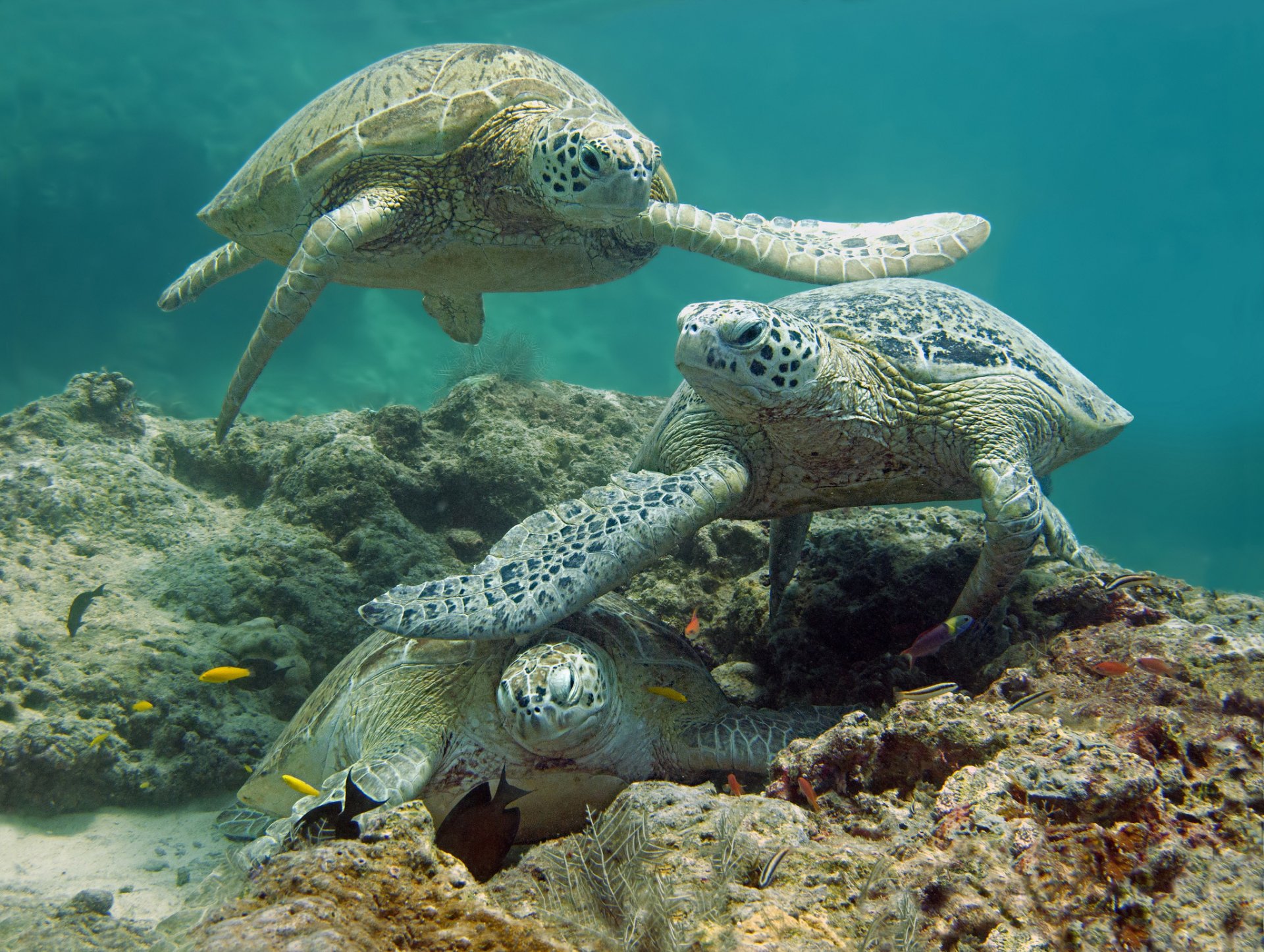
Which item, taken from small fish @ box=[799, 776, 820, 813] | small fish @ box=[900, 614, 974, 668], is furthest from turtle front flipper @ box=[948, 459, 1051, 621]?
small fish @ box=[799, 776, 820, 813]

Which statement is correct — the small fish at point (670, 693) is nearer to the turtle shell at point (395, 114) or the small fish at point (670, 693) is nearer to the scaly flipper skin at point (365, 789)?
the scaly flipper skin at point (365, 789)

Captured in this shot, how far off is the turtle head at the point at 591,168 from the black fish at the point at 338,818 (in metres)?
3.13

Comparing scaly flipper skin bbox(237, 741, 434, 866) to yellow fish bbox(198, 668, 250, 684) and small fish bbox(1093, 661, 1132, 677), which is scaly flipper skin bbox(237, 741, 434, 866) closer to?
yellow fish bbox(198, 668, 250, 684)

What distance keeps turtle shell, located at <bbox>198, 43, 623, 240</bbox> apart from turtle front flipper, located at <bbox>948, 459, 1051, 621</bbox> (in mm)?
3549

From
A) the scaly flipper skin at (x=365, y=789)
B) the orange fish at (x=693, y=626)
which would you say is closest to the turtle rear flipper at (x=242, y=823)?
the scaly flipper skin at (x=365, y=789)

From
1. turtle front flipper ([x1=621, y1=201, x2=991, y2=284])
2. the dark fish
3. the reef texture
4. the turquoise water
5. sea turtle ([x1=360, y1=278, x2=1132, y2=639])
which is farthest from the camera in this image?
the turquoise water

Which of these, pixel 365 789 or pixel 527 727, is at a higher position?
pixel 527 727

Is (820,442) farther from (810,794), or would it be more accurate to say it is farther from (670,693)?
(810,794)

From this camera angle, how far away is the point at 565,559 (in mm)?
2490

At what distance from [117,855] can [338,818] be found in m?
2.06

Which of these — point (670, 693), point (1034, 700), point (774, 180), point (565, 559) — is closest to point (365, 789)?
point (565, 559)

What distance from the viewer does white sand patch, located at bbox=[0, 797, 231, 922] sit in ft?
8.46

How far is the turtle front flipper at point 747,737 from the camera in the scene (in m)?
2.48

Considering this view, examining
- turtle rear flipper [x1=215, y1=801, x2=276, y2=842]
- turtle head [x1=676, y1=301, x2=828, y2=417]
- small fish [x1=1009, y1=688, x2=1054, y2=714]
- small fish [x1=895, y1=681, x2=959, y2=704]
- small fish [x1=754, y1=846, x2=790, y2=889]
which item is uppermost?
turtle head [x1=676, y1=301, x2=828, y2=417]
